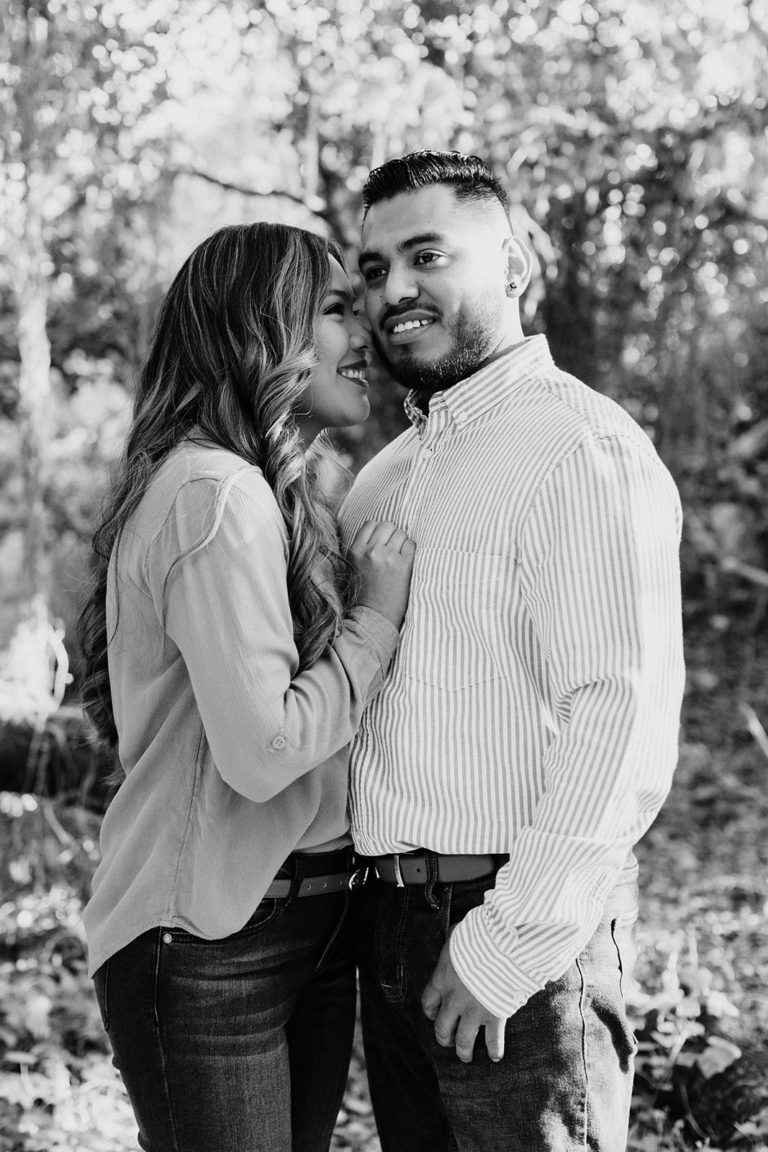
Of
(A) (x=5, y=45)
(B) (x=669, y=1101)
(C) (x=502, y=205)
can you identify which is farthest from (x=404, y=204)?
(A) (x=5, y=45)

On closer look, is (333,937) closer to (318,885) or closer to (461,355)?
(318,885)

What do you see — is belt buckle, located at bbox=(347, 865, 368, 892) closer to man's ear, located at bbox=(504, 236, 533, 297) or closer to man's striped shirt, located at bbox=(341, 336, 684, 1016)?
man's striped shirt, located at bbox=(341, 336, 684, 1016)

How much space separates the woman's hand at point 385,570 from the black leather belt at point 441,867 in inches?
15.6

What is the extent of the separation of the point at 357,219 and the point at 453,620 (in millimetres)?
3902

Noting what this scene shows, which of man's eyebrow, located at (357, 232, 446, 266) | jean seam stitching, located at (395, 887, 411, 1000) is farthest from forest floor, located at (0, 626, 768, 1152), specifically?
man's eyebrow, located at (357, 232, 446, 266)

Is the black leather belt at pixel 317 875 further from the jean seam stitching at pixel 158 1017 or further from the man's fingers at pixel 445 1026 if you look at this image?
the man's fingers at pixel 445 1026

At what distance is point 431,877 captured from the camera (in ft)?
5.95

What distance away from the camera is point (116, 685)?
189cm

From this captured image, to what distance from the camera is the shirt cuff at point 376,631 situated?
186cm

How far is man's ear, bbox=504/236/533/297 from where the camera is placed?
2213 millimetres

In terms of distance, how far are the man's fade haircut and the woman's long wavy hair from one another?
0.22 metres

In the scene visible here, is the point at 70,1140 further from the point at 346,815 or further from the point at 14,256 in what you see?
the point at 14,256

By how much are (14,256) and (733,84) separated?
3.19 m

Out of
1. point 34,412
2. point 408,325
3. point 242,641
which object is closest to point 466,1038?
point 242,641
